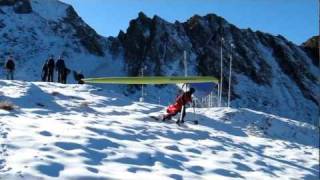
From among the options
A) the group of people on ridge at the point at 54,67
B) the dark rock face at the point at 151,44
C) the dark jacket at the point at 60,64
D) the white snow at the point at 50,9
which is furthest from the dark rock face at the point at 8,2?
the dark jacket at the point at 60,64

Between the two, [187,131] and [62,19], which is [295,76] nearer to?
[62,19]

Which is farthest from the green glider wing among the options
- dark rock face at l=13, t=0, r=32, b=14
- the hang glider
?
dark rock face at l=13, t=0, r=32, b=14

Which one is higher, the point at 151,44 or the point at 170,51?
the point at 151,44

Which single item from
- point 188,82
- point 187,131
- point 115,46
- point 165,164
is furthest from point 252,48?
point 165,164

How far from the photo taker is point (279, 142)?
59.5 ft

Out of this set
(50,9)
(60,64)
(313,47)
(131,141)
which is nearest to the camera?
(131,141)

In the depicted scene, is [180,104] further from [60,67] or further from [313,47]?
[313,47]

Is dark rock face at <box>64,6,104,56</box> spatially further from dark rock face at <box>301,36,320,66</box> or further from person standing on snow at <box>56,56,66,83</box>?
person standing on snow at <box>56,56,66,83</box>

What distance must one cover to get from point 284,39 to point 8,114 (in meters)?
70.5

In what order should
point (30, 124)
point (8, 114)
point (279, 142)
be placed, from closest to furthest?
1. point (30, 124)
2. point (8, 114)
3. point (279, 142)

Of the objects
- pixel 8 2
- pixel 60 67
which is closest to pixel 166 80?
pixel 60 67

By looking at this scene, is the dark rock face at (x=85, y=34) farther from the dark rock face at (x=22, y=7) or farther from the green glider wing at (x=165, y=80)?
the green glider wing at (x=165, y=80)

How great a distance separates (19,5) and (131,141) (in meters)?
65.5

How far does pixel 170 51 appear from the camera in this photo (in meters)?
68.6
